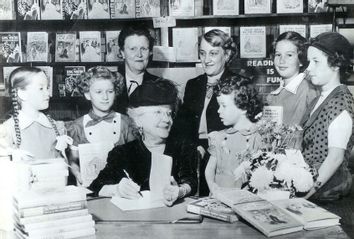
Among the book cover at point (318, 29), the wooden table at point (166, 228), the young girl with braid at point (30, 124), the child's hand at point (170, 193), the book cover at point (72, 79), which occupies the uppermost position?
the book cover at point (318, 29)

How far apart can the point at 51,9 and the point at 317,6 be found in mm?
1602

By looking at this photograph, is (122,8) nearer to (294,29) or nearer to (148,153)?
(148,153)

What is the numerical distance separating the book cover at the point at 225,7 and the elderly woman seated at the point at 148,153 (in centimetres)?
57

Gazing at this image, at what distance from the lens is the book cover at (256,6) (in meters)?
2.99

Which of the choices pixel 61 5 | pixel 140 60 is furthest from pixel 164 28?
pixel 61 5

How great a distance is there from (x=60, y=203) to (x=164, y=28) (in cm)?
119

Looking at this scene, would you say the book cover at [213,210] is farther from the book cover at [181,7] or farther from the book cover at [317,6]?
the book cover at [317,6]

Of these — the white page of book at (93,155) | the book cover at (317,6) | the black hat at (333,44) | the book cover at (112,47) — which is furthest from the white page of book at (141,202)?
the book cover at (317,6)

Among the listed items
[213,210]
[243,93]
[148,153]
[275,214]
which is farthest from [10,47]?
[275,214]

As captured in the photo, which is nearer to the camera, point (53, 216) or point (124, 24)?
point (53, 216)

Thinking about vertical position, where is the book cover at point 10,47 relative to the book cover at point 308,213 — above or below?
above

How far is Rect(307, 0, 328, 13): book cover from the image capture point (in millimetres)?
2973

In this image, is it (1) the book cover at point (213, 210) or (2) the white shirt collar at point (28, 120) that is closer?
(1) the book cover at point (213, 210)

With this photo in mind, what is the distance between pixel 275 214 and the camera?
2750 millimetres
